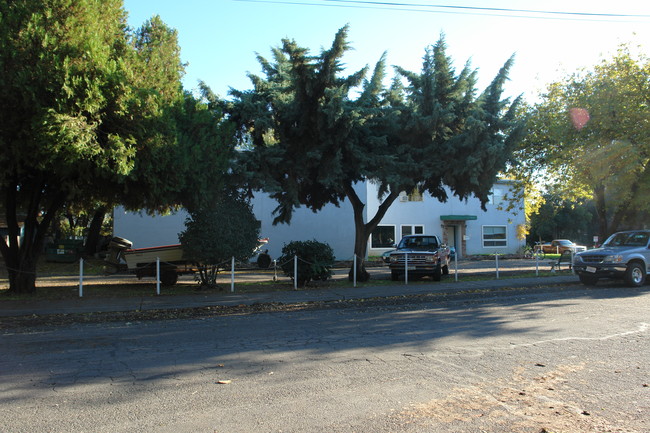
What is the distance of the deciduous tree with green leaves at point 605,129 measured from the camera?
57.1ft

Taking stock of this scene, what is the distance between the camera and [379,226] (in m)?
32.1

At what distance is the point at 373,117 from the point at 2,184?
10.4m

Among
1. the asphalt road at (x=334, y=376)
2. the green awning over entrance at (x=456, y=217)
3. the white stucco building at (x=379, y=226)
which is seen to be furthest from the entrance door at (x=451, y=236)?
the asphalt road at (x=334, y=376)

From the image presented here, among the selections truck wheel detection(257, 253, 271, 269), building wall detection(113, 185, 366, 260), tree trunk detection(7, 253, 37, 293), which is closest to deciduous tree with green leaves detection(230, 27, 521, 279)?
tree trunk detection(7, 253, 37, 293)

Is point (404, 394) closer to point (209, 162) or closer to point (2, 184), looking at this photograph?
point (209, 162)

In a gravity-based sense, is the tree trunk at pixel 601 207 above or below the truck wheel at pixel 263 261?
above

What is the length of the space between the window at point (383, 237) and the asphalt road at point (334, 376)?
22543 millimetres

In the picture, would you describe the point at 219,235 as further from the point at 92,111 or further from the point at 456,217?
the point at 456,217

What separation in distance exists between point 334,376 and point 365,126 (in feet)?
35.8

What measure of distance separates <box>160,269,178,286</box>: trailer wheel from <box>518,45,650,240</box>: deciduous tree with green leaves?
1500 cm

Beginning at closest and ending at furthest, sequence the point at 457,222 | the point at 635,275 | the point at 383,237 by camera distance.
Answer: the point at 635,275, the point at 383,237, the point at 457,222

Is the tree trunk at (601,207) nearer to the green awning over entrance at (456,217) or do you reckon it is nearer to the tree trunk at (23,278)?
the green awning over entrance at (456,217)

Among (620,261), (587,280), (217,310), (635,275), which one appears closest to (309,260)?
(217,310)

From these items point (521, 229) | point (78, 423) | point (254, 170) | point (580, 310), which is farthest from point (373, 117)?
point (521, 229)
